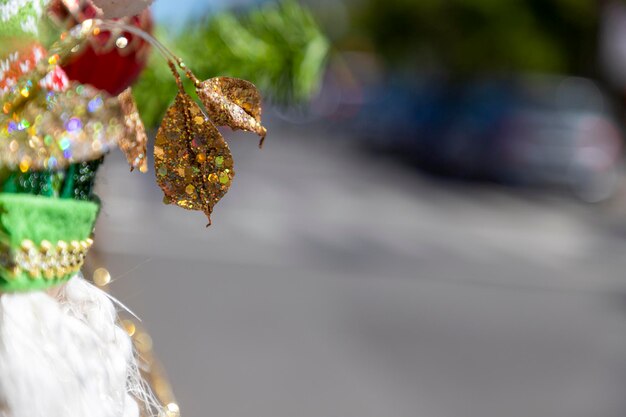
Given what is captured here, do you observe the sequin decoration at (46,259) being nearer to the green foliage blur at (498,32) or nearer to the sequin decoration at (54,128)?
the sequin decoration at (54,128)

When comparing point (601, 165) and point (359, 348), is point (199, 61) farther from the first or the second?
point (601, 165)

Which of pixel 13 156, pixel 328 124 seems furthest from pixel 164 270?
pixel 328 124

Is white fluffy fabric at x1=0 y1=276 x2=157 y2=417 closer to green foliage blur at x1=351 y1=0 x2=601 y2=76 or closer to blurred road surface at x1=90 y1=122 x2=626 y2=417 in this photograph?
blurred road surface at x1=90 y1=122 x2=626 y2=417

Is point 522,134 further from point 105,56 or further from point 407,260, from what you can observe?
point 105,56

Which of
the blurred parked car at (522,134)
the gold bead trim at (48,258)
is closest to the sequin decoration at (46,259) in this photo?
the gold bead trim at (48,258)

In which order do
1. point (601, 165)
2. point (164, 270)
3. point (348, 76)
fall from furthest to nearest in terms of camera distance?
point (601, 165), point (164, 270), point (348, 76)

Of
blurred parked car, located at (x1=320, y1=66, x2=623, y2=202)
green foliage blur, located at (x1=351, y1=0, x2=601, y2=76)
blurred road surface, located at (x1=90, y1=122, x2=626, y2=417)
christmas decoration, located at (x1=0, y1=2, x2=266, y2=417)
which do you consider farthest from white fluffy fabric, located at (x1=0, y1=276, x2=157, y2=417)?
green foliage blur, located at (x1=351, y1=0, x2=601, y2=76)
